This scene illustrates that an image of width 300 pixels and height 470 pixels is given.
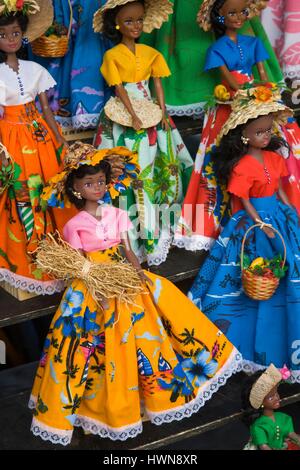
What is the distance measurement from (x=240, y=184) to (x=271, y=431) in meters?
0.97

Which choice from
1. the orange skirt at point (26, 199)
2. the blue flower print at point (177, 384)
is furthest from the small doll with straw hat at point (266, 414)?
the orange skirt at point (26, 199)

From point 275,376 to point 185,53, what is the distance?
1.45m

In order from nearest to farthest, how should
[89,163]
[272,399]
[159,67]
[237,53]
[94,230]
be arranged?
[89,163] < [94,230] < [272,399] < [159,67] < [237,53]

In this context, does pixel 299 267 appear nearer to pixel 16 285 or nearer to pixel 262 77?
pixel 262 77

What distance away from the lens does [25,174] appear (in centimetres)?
403

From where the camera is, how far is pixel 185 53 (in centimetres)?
456

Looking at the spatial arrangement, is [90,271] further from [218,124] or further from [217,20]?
[217,20]

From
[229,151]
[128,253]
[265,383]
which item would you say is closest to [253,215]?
[229,151]

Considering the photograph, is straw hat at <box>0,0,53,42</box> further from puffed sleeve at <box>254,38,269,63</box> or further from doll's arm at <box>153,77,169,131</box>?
puffed sleeve at <box>254,38,269,63</box>

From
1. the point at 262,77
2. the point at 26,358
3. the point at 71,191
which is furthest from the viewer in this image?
the point at 26,358

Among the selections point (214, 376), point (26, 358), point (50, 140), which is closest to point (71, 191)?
point (50, 140)

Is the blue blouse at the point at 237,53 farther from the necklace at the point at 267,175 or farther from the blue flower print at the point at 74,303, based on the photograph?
the blue flower print at the point at 74,303

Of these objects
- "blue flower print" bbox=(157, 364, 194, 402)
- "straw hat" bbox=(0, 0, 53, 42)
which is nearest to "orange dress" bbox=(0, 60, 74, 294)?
"straw hat" bbox=(0, 0, 53, 42)

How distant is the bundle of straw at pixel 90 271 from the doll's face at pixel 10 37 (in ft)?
2.34
